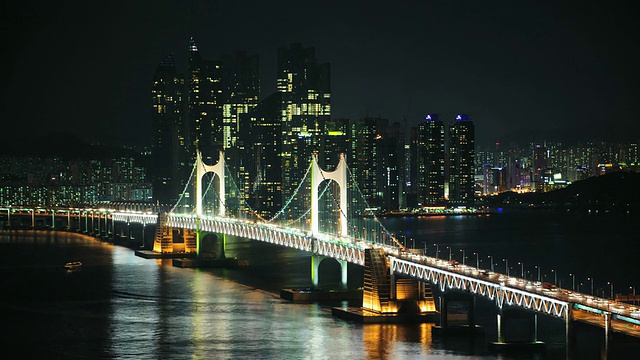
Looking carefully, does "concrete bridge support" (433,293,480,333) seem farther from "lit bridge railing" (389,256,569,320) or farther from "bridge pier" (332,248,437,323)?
"bridge pier" (332,248,437,323)

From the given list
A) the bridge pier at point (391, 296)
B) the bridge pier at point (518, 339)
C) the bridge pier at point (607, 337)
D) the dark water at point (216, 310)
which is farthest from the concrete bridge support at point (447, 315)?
the bridge pier at point (607, 337)

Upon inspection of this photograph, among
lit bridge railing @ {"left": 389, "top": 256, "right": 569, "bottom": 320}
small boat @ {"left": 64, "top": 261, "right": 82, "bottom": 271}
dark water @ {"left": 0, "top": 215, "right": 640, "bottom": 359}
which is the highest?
lit bridge railing @ {"left": 389, "top": 256, "right": 569, "bottom": 320}

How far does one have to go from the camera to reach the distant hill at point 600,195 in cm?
15723

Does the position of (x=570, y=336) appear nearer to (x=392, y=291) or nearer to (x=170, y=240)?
(x=392, y=291)

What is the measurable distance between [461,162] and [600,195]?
825 inches

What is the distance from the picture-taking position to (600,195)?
15950 cm

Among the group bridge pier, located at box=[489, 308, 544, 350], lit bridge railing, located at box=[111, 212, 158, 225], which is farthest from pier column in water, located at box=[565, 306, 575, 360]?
lit bridge railing, located at box=[111, 212, 158, 225]

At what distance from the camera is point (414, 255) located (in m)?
38.5

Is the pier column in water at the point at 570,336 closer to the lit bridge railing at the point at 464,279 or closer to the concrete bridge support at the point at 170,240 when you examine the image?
the lit bridge railing at the point at 464,279

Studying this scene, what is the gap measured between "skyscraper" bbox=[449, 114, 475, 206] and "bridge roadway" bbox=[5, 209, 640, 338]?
110128 mm

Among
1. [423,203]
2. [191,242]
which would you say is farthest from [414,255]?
[423,203]

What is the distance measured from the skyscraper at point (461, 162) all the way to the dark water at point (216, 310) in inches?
3093

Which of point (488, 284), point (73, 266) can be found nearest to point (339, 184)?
point (488, 284)

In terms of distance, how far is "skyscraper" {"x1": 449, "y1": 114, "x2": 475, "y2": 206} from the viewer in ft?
531
